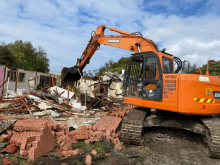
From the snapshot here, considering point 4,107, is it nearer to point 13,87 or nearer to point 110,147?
point 110,147

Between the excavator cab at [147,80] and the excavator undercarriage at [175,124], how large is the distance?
67 centimetres

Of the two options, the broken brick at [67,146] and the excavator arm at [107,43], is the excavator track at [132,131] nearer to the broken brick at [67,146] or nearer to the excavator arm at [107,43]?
the broken brick at [67,146]

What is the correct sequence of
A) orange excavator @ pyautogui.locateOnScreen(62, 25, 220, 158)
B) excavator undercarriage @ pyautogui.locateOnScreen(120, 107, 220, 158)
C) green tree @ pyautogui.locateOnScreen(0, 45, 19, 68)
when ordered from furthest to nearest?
1. green tree @ pyautogui.locateOnScreen(0, 45, 19, 68)
2. orange excavator @ pyautogui.locateOnScreen(62, 25, 220, 158)
3. excavator undercarriage @ pyautogui.locateOnScreen(120, 107, 220, 158)

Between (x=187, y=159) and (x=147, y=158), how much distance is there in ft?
3.19

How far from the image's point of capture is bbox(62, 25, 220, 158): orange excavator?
4430mm

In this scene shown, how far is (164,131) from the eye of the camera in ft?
19.3

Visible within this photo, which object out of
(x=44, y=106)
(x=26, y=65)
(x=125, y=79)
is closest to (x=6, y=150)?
(x=125, y=79)

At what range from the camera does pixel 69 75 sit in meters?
10.8

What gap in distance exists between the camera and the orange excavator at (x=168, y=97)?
174 inches

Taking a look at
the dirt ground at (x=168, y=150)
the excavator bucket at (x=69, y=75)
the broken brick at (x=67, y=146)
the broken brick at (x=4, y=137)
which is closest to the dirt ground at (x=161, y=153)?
the dirt ground at (x=168, y=150)

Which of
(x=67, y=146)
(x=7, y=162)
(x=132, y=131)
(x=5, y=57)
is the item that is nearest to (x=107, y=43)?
(x=132, y=131)

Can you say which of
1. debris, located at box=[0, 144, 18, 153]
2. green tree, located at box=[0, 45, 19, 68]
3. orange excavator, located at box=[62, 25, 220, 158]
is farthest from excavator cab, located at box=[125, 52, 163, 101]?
green tree, located at box=[0, 45, 19, 68]

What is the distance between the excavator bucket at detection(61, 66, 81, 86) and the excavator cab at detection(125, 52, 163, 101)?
5.44 metres

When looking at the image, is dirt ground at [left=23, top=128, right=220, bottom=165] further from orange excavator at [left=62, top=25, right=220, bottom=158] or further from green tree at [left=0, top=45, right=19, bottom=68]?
green tree at [left=0, top=45, right=19, bottom=68]
